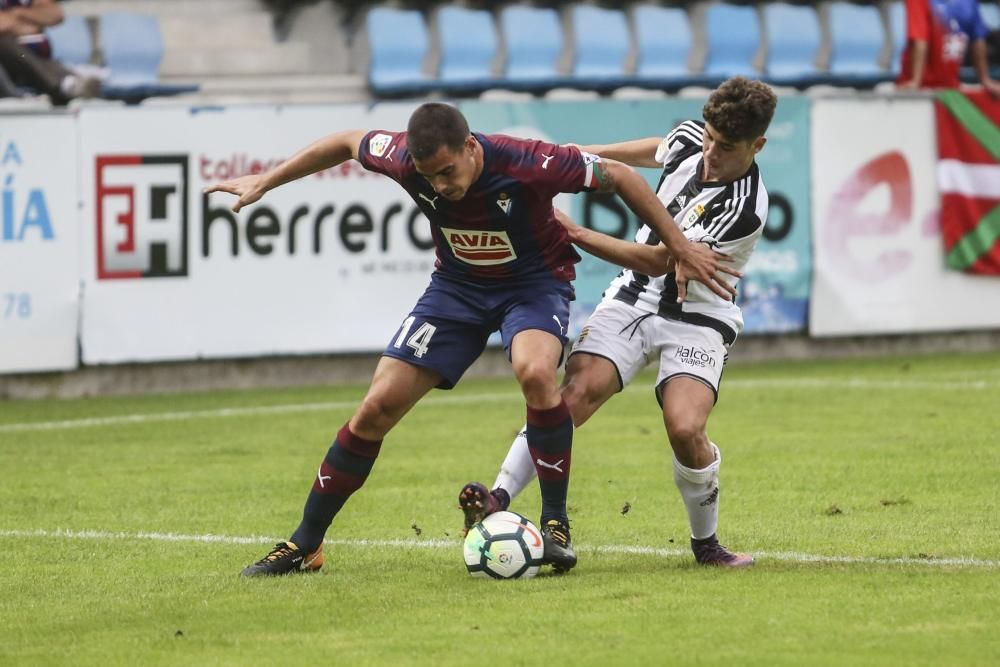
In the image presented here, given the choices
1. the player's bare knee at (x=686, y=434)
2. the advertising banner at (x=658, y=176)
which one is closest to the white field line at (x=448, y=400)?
the advertising banner at (x=658, y=176)

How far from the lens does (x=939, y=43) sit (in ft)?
53.2

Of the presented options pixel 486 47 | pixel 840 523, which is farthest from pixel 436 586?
pixel 486 47

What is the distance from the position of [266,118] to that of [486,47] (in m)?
4.76

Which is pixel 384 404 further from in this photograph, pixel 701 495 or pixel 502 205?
pixel 701 495

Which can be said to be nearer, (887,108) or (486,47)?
(887,108)

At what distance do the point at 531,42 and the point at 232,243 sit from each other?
5.56 m

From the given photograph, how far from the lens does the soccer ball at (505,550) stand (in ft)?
21.6

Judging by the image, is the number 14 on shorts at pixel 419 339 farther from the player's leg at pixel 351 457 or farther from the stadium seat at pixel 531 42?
the stadium seat at pixel 531 42

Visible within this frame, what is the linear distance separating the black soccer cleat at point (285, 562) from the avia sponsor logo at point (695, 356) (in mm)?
1528

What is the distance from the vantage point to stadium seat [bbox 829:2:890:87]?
62.6ft

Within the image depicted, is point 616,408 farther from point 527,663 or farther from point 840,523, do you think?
point 527,663

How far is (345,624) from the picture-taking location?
19.1 ft

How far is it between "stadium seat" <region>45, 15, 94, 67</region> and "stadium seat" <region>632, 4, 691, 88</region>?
5068mm

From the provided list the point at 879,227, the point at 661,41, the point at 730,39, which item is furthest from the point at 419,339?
the point at 730,39
